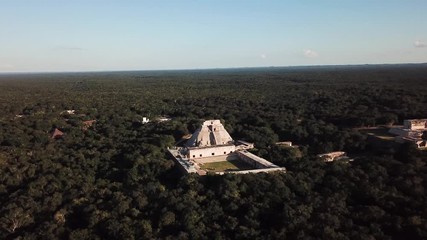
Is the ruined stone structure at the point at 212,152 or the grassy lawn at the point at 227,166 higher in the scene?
the ruined stone structure at the point at 212,152

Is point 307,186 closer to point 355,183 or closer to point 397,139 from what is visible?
point 355,183

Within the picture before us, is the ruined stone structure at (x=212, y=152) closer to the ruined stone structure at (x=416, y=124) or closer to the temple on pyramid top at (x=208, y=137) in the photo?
the temple on pyramid top at (x=208, y=137)

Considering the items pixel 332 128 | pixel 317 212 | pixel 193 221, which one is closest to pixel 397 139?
pixel 332 128

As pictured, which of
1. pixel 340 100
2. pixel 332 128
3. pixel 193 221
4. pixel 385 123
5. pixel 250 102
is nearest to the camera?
Answer: pixel 193 221

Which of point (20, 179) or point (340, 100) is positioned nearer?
point (20, 179)

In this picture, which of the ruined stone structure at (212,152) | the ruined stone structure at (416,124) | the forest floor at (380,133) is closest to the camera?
the ruined stone structure at (212,152)

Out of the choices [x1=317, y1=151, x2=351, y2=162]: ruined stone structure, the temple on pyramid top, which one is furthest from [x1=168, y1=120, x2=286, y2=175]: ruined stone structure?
[x1=317, y1=151, x2=351, y2=162]: ruined stone structure

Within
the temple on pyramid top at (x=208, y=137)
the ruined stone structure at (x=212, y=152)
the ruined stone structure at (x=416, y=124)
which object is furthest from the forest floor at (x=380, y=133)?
the temple on pyramid top at (x=208, y=137)

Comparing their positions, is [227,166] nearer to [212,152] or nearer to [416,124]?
[212,152]
